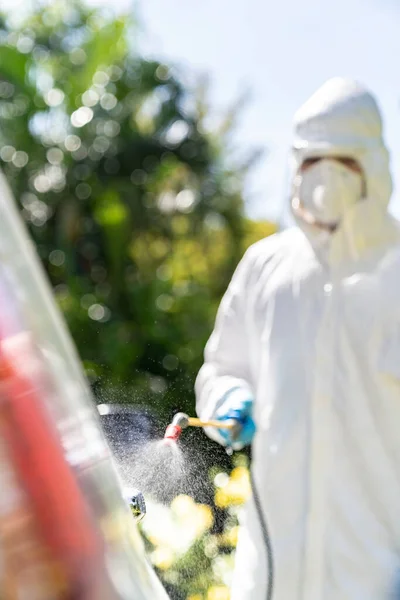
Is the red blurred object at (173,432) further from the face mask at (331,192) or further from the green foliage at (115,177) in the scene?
the green foliage at (115,177)

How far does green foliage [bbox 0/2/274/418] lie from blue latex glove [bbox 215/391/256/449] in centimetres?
270

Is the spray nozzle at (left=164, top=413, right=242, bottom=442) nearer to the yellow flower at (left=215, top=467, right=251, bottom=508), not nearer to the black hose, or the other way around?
the black hose

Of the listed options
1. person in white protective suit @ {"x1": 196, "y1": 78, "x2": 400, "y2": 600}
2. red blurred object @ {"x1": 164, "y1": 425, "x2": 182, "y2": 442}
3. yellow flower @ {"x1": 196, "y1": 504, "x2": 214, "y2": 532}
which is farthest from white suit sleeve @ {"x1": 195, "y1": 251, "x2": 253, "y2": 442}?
yellow flower @ {"x1": 196, "y1": 504, "x2": 214, "y2": 532}

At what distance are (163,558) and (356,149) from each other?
0.90 m

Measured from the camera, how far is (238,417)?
1.23 metres

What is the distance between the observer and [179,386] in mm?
1985

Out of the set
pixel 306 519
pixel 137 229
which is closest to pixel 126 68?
pixel 137 229

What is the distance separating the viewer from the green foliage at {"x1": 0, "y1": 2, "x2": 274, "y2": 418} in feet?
13.7

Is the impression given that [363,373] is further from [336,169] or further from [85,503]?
[85,503]

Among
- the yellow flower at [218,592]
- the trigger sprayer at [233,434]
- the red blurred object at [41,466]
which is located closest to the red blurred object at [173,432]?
the trigger sprayer at [233,434]

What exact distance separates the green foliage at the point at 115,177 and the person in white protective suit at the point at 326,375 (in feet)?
8.73

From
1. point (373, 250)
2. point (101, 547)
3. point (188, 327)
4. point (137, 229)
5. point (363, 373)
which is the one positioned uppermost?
point (101, 547)

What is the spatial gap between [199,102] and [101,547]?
13.5 feet

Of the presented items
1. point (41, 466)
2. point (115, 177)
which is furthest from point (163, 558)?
point (115, 177)
